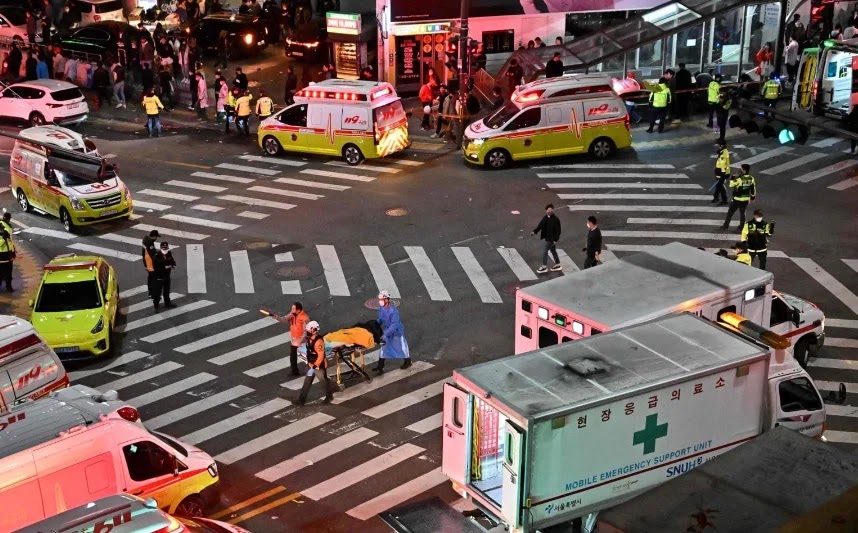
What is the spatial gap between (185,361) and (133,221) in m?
8.75

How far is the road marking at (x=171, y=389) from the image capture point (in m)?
19.6

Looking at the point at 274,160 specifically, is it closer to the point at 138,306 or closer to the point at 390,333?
the point at 138,306

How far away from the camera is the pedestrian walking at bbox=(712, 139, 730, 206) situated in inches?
1098

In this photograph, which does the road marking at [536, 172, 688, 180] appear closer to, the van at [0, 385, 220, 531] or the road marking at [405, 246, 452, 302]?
the road marking at [405, 246, 452, 302]

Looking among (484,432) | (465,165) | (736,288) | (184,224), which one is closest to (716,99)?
(465,165)

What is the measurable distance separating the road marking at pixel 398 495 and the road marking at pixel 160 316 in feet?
26.7

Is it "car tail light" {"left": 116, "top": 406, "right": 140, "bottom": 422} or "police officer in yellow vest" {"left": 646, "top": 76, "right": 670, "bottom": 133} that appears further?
"police officer in yellow vest" {"left": 646, "top": 76, "right": 670, "bottom": 133}

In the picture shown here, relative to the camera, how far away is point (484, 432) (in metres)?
13.9

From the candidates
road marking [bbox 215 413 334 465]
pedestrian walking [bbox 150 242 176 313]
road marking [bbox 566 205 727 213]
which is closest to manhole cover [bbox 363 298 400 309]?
pedestrian walking [bbox 150 242 176 313]

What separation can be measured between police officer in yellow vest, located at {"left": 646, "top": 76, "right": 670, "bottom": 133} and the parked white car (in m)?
17.0

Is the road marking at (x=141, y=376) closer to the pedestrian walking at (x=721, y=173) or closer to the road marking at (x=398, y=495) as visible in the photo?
the road marking at (x=398, y=495)

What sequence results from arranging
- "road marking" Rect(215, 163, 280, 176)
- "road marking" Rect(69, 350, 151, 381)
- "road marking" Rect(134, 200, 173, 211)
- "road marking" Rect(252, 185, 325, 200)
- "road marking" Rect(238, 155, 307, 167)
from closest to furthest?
"road marking" Rect(69, 350, 151, 381), "road marking" Rect(134, 200, 173, 211), "road marking" Rect(252, 185, 325, 200), "road marking" Rect(215, 163, 280, 176), "road marking" Rect(238, 155, 307, 167)

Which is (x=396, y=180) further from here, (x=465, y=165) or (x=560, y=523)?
(x=560, y=523)

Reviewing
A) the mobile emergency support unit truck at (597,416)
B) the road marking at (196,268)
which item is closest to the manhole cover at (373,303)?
the road marking at (196,268)
